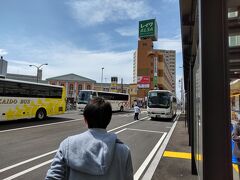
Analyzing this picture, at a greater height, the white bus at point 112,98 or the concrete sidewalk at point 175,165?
the white bus at point 112,98

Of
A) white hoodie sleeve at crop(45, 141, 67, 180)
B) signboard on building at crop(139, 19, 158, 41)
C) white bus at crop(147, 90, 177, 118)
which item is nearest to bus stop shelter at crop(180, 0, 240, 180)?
white hoodie sleeve at crop(45, 141, 67, 180)

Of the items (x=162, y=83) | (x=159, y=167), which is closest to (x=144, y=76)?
(x=162, y=83)

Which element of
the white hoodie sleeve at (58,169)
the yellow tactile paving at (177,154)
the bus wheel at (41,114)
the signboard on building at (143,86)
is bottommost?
the yellow tactile paving at (177,154)

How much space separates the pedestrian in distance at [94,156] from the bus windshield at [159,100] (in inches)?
808

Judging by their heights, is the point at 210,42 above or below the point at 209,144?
above

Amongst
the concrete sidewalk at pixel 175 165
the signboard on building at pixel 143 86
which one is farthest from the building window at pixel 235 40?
the signboard on building at pixel 143 86

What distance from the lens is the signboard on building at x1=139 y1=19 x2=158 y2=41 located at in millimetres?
92312

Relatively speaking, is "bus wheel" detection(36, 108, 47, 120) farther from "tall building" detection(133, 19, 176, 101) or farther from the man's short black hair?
"tall building" detection(133, 19, 176, 101)

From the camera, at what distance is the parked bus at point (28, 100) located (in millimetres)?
14828

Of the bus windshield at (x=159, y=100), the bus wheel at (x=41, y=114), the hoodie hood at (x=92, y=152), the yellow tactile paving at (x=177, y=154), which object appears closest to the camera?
the hoodie hood at (x=92, y=152)

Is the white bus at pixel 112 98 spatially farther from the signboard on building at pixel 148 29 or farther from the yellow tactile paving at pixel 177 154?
the signboard on building at pixel 148 29

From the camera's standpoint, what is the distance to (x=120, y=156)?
73.8 inches

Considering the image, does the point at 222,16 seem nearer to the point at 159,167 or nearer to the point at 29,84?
the point at 159,167

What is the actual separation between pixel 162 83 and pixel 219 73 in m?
86.6
